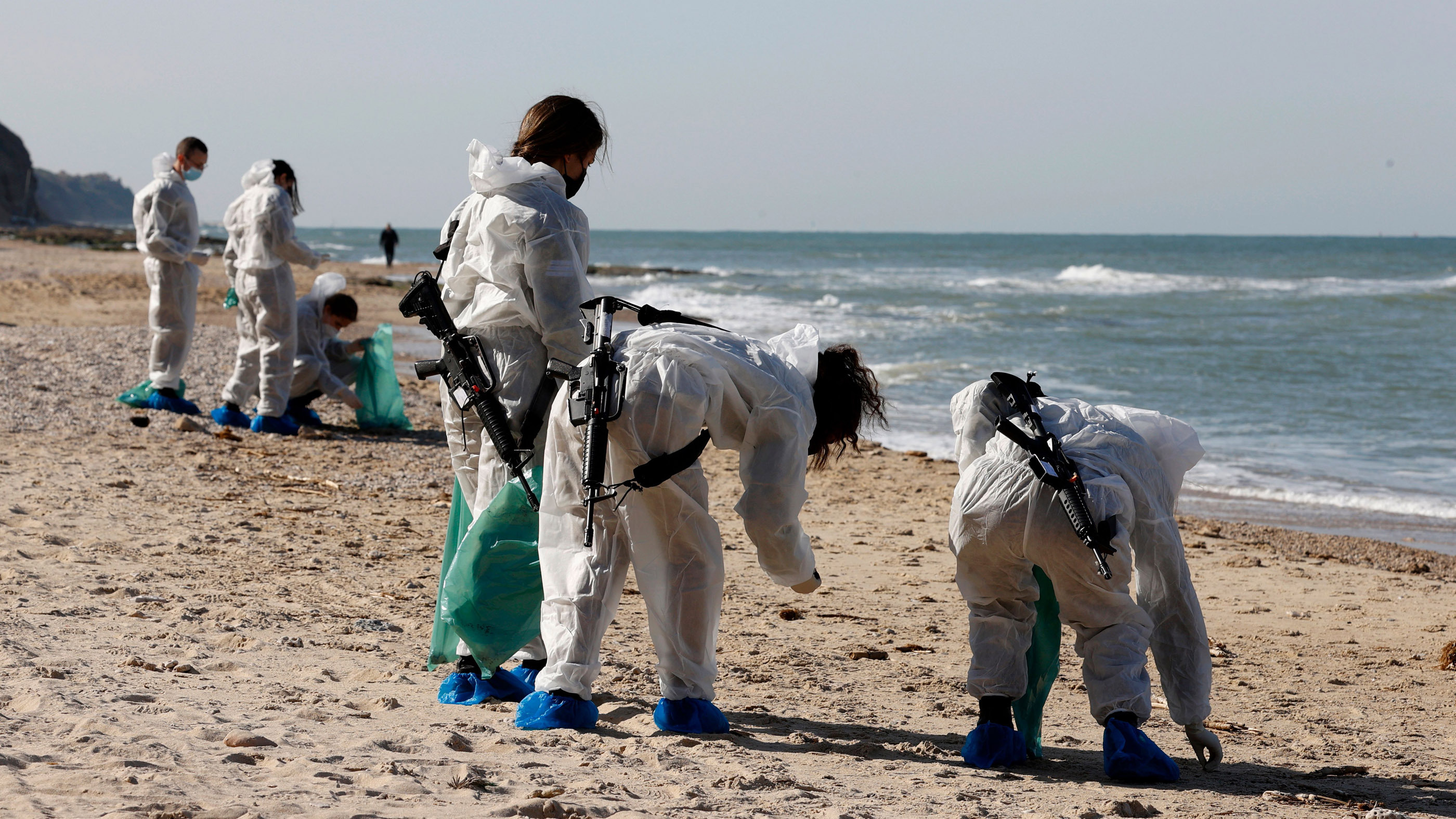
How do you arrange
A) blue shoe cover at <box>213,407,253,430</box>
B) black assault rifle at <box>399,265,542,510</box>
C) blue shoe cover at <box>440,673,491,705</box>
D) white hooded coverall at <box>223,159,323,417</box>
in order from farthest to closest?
blue shoe cover at <box>213,407,253,430</box> < white hooded coverall at <box>223,159,323,417</box> < blue shoe cover at <box>440,673,491,705</box> < black assault rifle at <box>399,265,542,510</box>

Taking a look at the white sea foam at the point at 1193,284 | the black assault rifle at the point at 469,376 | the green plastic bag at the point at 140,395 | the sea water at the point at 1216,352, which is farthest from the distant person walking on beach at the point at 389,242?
the black assault rifle at the point at 469,376

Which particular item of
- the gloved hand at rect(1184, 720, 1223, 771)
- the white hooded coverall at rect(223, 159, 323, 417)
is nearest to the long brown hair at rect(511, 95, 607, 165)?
the gloved hand at rect(1184, 720, 1223, 771)

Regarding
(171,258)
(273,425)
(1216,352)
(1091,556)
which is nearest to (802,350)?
(1091,556)

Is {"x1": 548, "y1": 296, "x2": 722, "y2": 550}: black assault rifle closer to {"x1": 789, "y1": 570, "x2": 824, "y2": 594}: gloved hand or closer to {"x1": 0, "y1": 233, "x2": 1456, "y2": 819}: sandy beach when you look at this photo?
{"x1": 789, "y1": 570, "x2": 824, "y2": 594}: gloved hand

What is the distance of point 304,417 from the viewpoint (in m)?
9.45

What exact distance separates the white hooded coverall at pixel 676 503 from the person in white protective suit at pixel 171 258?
259 inches

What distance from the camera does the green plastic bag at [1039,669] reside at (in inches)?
146

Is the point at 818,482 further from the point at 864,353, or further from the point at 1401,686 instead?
the point at 864,353

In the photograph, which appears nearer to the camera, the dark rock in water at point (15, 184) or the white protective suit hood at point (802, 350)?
the white protective suit hood at point (802, 350)

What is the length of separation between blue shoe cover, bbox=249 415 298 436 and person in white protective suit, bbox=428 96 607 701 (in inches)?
213

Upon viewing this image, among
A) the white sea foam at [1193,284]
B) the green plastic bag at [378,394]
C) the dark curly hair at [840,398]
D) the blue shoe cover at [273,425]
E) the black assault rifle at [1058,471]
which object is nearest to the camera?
the black assault rifle at [1058,471]

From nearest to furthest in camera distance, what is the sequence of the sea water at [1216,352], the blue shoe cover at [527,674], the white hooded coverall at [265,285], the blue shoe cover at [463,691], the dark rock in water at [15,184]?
the blue shoe cover at [463,691], the blue shoe cover at [527,674], the white hooded coverall at [265,285], the sea water at [1216,352], the dark rock in water at [15,184]

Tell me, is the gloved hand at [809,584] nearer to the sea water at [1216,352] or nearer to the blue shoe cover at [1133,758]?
the blue shoe cover at [1133,758]

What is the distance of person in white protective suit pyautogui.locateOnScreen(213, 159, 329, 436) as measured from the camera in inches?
341
